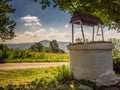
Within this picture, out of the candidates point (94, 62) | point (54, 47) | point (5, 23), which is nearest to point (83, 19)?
point (94, 62)

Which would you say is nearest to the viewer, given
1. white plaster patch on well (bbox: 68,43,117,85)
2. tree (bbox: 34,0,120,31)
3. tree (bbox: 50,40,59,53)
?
white plaster patch on well (bbox: 68,43,117,85)

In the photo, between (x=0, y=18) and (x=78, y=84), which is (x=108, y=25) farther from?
(x=78, y=84)

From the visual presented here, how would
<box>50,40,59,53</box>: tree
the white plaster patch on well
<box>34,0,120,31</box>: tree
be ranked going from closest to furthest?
the white plaster patch on well, <box>34,0,120,31</box>: tree, <box>50,40,59,53</box>: tree

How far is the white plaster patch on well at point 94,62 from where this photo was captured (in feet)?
37.1

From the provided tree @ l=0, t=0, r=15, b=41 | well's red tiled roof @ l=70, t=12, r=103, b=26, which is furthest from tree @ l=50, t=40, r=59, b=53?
well's red tiled roof @ l=70, t=12, r=103, b=26

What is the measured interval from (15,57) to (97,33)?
14721 millimetres

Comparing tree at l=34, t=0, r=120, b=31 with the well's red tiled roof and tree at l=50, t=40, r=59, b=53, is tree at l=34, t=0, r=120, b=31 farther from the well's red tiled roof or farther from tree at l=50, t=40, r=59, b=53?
tree at l=50, t=40, r=59, b=53

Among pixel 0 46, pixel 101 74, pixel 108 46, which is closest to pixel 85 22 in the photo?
pixel 108 46

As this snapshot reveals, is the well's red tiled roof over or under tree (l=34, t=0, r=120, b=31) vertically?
under

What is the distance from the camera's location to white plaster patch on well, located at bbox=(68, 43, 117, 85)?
37.1ft

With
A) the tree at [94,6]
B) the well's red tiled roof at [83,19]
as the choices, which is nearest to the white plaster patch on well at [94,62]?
the well's red tiled roof at [83,19]

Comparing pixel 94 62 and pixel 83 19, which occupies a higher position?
pixel 83 19

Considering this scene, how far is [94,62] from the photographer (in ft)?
37.3

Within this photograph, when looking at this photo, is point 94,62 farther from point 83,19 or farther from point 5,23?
point 5,23
